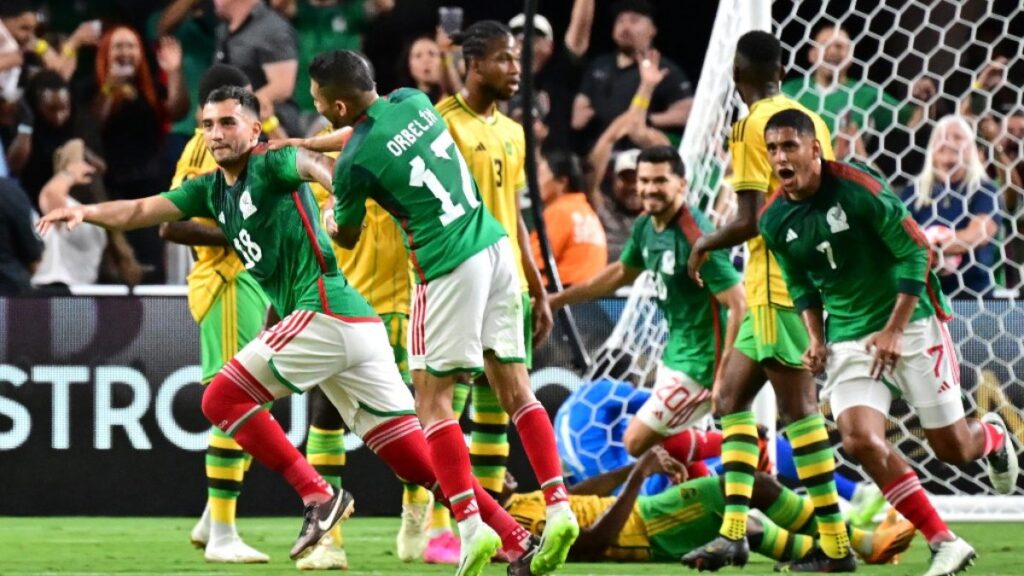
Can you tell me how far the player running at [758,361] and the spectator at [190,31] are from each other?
5.37m

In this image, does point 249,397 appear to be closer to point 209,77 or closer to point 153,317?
point 209,77

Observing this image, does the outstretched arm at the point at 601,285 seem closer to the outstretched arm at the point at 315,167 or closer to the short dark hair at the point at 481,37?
the short dark hair at the point at 481,37

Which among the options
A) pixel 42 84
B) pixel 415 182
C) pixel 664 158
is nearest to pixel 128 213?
pixel 415 182

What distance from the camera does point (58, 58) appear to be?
11922 mm

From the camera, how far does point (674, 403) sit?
25.8 ft

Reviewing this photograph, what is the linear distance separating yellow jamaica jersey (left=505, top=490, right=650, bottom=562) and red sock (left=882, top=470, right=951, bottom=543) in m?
1.16

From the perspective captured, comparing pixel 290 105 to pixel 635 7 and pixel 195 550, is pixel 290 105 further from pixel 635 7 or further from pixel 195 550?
pixel 195 550

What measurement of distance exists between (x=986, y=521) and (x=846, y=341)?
3.01m

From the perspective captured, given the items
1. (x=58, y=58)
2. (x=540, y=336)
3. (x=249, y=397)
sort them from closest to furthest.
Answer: (x=249, y=397) → (x=540, y=336) → (x=58, y=58)

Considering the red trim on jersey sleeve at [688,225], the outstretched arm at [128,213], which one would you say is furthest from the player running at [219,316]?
the red trim on jersey sleeve at [688,225]

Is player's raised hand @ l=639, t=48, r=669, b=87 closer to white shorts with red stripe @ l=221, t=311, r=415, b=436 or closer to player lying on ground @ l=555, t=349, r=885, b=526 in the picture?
player lying on ground @ l=555, t=349, r=885, b=526

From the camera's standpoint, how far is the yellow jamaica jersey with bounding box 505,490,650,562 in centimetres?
735

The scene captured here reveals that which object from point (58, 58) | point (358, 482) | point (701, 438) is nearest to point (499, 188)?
point (701, 438)

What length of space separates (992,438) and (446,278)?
239 centimetres
